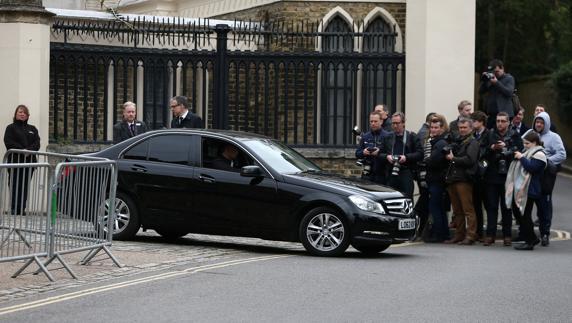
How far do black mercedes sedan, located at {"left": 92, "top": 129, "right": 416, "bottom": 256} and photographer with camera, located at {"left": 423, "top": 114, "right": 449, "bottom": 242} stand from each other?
213cm

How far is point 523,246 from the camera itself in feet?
53.7

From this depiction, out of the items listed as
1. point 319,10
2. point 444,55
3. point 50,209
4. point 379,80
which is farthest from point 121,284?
point 319,10

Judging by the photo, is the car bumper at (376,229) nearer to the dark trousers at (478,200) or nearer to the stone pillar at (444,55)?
the dark trousers at (478,200)

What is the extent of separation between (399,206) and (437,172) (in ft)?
8.56

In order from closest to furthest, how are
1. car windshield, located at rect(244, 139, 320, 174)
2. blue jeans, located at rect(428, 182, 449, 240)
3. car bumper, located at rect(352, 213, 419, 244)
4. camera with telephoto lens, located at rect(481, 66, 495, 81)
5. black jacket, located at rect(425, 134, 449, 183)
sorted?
car bumper, located at rect(352, 213, 419, 244) < car windshield, located at rect(244, 139, 320, 174) < black jacket, located at rect(425, 134, 449, 183) < blue jeans, located at rect(428, 182, 449, 240) < camera with telephoto lens, located at rect(481, 66, 495, 81)

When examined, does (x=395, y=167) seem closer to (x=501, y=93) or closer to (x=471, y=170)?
(x=471, y=170)

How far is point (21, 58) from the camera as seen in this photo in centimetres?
2008

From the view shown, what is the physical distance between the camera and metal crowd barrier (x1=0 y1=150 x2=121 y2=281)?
11.5 meters

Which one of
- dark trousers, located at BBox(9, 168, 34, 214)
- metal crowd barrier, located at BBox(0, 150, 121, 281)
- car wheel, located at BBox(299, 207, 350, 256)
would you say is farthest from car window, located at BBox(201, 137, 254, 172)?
dark trousers, located at BBox(9, 168, 34, 214)

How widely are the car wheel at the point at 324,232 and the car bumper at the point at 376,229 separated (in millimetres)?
184

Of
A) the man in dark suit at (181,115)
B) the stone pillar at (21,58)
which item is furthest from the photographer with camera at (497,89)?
the stone pillar at (21,58)

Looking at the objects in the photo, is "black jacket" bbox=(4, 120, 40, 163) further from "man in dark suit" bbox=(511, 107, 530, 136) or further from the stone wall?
the stone wall

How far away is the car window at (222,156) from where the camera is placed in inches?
596

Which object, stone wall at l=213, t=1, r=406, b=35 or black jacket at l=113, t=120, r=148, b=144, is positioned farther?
stone wall at l=213, t=1, r=406, b=35
